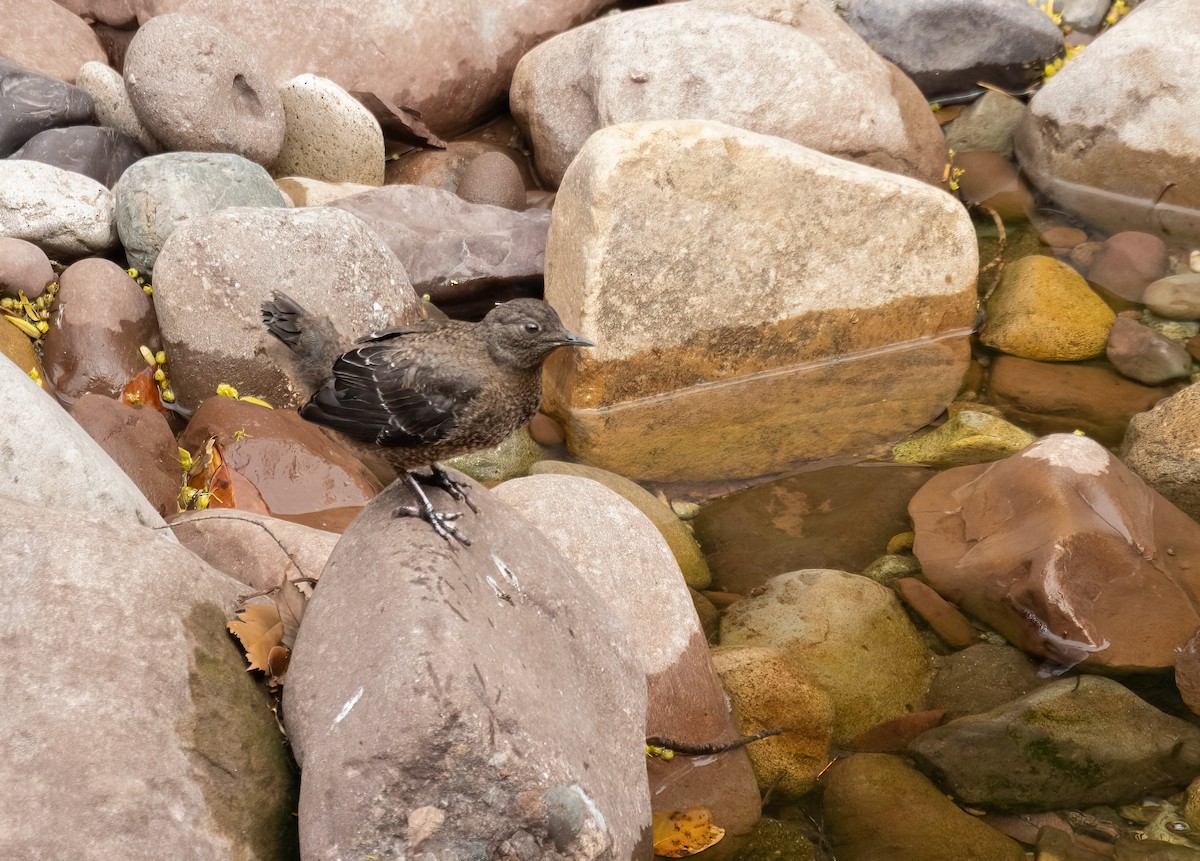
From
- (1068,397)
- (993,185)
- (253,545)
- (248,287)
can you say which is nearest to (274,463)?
(253,545)

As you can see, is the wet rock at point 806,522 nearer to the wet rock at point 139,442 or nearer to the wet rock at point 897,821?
the wet rock at point 897,821

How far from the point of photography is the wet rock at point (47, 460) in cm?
418

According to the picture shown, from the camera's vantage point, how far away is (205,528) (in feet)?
16.2

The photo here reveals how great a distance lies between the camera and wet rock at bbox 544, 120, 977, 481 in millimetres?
7234

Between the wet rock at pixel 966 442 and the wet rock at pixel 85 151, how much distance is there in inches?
225

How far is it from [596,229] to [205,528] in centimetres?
325

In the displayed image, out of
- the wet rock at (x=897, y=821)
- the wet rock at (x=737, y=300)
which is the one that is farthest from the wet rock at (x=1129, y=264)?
the wet rock at (x=897, y=821)

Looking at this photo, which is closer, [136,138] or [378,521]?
[378,521]

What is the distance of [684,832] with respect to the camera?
4637mm

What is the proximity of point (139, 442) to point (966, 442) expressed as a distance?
476 cm

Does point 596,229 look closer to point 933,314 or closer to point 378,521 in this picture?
point 933,314

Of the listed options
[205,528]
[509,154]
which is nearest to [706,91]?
[509,154]

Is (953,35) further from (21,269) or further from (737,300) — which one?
(21,269)

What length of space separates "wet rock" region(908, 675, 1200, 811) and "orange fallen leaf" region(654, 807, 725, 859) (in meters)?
1.00
